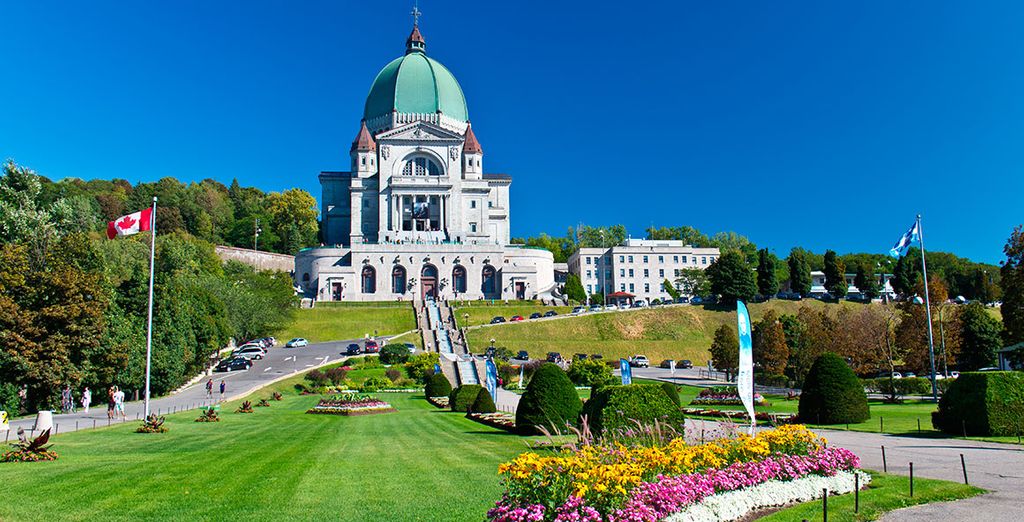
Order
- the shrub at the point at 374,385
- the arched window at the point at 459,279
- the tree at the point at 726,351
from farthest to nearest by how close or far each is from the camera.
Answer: the arched window at the point at 459,279
the tree at the point at 726,351
the shrub at the point at 374,385

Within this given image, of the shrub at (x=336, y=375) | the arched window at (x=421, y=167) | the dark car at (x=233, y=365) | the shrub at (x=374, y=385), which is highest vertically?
the arched window at (x=421, y=167)

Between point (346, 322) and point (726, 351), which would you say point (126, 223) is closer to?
point (726, 351)

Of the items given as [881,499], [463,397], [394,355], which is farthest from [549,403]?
[394,355]

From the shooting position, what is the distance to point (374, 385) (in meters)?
46.2

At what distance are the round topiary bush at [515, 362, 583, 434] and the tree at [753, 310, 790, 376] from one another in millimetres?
34363

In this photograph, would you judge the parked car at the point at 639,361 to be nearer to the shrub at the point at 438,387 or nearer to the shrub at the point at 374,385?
the shrub at the point at 374,385

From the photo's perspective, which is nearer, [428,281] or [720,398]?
[720,398]

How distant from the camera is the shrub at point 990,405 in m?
20.3

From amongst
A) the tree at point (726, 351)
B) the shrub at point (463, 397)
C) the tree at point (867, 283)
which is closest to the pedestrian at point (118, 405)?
the shrub at point (463, 397)

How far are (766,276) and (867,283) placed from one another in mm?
14880

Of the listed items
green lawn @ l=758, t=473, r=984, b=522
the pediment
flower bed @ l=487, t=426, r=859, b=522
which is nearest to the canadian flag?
flower bed @ l=487, t=426, r=859, b=522

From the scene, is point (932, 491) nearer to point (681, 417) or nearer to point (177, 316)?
point (681, 417)

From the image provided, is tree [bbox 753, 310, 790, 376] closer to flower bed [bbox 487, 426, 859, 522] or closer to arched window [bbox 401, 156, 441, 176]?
flower bed [bbox 487, 426, 859, 522]

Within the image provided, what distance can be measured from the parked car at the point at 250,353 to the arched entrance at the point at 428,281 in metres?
33.2
